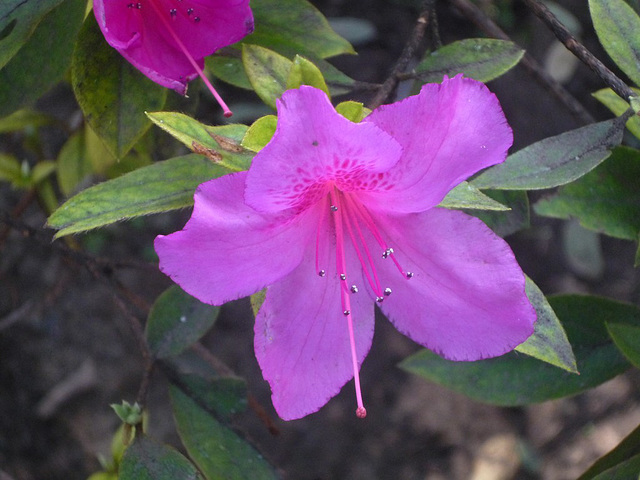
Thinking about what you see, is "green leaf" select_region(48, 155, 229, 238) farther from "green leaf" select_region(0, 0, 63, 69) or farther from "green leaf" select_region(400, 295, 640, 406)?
"green leaf" select_region(400, 295, 640, 406)

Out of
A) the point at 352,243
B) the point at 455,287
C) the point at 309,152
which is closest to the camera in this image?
the point at 309,152

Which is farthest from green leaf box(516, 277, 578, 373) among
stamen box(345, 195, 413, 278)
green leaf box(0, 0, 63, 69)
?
green leaf box(0, 0, 63, 69)

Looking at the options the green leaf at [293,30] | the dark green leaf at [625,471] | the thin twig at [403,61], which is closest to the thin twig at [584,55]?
the thin twig at [403,61]

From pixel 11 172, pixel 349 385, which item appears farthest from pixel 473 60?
pixel 349 385

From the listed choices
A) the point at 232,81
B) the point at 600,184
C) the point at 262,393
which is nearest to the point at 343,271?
the point at 232,81

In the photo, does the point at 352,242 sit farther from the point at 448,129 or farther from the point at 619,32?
the point at 619,32

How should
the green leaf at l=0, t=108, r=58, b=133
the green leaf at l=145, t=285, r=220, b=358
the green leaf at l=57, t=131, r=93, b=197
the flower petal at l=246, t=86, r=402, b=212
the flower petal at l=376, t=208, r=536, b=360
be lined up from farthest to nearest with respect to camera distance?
the green leaf at l=57, t=131, r=93, b=197 → the green leaf at l=0, t=108, r=58, b=133 → the green leaf at l=145, t=285, r=220, b=358 → the flower petal at l=376, t=208, r=536, b=360 → the flower petal at l=246, t=86, r=402, b=212
